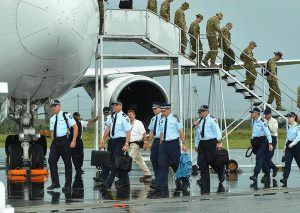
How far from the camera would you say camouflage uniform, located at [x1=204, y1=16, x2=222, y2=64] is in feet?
73.4

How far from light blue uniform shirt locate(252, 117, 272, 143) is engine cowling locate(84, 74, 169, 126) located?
4071 mm

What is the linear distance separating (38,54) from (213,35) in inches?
301

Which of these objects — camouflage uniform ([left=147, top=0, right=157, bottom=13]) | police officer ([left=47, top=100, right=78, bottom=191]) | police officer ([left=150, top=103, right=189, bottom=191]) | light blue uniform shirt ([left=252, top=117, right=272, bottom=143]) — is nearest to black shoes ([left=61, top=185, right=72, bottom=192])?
police officer ([left=47, top=100, right=78, bottom=191])

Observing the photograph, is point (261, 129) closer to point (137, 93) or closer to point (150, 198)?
point (150, 198)

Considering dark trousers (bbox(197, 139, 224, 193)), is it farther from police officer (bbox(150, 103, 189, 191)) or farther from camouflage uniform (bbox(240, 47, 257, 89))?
camouflage uniform (bbox(240, 47, 257, 89))

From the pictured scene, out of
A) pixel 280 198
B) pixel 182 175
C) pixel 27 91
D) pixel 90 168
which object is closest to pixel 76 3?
pixel 27 91

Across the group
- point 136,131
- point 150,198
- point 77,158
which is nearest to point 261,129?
point 136,131

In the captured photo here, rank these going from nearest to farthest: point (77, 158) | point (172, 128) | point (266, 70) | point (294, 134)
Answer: point (172, 128)
point (77, 158)
point (294, 134)
point (266, 70)

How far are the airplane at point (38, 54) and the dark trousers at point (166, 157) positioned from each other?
236 cm

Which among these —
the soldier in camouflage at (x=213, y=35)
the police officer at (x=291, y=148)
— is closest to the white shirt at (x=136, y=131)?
the police officer at (x=291, y=148)

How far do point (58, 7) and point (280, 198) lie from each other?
16.3 ft

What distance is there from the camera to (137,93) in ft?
75.5

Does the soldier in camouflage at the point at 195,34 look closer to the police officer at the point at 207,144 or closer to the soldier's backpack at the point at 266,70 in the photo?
the soldier's backpack at the point at 266,70

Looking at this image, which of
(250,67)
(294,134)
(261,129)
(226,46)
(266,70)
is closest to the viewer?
(294,134)
